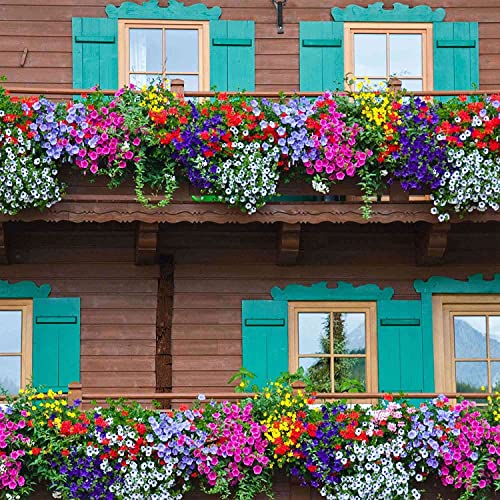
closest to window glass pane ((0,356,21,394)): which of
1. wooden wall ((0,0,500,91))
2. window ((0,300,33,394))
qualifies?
window ((0,300,33,394))

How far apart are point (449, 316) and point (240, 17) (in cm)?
412

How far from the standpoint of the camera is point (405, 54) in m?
19.5

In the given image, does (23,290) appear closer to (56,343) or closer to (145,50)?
(56,343)

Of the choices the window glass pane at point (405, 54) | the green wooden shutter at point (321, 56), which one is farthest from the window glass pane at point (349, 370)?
the window glass pane at point (405, 54)

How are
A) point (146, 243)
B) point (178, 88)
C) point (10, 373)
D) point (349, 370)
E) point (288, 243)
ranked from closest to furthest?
point (178, 88), point (146, 243), point (288, 243), point (10, 373), point (349, 370)

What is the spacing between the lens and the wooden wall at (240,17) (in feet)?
62.8

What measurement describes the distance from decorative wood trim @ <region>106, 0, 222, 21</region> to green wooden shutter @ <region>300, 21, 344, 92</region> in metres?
Result: 1.05

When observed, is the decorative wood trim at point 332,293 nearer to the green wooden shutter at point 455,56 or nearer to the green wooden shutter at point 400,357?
the green wooden shutter at point 400,357

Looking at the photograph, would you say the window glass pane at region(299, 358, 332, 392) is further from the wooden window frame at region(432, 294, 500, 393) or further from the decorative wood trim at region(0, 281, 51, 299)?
the decorative wood trim at region(0, 281, 51, 299)

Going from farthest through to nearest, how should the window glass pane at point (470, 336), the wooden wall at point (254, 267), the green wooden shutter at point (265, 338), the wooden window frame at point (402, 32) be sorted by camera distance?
the wooden window frame at point (402, 32)
the window glass pane at point (470, 336)
the wooden wall at point (254, 267)
the green wooden shutter at point (265, 338)

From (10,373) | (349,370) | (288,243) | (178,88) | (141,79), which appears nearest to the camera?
(178,88)

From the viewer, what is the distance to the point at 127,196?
17812mm

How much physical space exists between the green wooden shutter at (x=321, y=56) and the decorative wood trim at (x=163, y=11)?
41.3 inches

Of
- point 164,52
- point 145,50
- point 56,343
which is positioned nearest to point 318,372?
point 56,343
